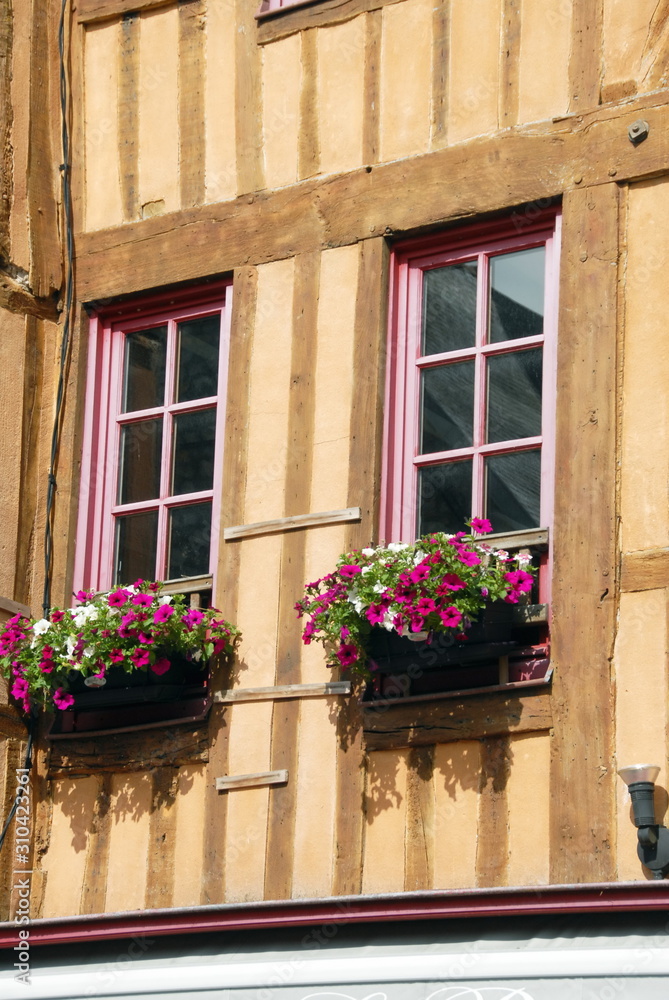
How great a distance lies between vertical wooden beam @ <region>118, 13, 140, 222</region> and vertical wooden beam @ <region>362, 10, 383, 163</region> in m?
1.15

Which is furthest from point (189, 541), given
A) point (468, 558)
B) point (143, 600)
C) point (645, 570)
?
point (645, 570)

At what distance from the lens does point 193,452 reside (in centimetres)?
853

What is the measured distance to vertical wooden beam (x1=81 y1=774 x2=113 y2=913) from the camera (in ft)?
25.8

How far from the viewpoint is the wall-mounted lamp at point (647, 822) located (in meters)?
6.68

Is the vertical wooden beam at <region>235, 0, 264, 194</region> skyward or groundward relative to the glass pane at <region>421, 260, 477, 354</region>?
skyward

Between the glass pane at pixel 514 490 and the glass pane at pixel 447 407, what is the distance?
0.20m

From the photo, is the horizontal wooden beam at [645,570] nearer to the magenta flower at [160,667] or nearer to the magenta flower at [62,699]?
the magenta flower at [160,667]

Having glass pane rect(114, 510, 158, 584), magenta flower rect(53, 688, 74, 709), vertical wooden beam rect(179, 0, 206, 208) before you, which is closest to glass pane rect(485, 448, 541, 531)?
glass pane rect(114, 510, 158, 584)

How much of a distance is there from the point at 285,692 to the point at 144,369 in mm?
1844

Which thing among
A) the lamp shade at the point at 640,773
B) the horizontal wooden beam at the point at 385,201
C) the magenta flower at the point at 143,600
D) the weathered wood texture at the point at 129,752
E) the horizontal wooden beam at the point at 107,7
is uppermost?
the horizontal wooden beam at the point at 107,7

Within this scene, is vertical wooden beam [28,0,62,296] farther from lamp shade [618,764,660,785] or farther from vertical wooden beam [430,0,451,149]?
lamp shade [618,764,660,785]

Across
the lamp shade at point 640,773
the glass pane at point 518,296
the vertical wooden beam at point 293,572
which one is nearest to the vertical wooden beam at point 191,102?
the vertical wooden beam at point 293,572

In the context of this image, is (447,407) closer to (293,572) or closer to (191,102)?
(293,572)

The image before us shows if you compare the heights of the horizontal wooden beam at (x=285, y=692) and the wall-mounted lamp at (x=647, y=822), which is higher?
the horizontal wooden beam at (x=285, y=692)
